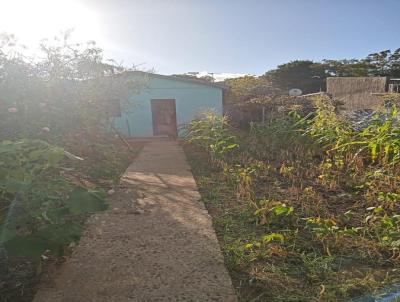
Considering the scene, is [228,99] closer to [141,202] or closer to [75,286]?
[141,202]

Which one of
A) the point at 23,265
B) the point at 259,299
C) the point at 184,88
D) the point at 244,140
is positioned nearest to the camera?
the point at 259,299

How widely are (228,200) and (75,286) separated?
2.22 m

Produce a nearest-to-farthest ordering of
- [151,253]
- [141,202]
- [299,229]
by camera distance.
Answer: [151,253] → [299,229] → [141,202]

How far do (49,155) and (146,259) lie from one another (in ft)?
3.59

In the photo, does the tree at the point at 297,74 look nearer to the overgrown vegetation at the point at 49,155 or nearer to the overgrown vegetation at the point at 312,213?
the overgrown vegetation at the point at 49,155

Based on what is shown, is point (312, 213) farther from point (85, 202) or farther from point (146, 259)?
point (85, 202)

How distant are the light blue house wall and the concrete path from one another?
10.1 meters

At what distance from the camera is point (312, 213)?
3307 mm

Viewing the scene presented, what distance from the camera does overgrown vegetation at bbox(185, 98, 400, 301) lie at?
7.07 feet

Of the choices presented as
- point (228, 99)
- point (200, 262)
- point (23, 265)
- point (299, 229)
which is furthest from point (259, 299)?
point (228, 99)

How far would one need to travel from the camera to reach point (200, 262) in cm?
240

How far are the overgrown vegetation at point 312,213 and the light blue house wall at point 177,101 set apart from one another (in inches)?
292

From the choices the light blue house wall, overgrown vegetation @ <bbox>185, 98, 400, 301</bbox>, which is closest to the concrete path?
overgrown vegetation @ <bbox>185, 98, 400, 301</bbox>

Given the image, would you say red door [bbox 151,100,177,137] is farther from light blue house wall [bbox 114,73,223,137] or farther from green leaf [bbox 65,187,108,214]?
green leaf [bbox 65,187,108,214]
